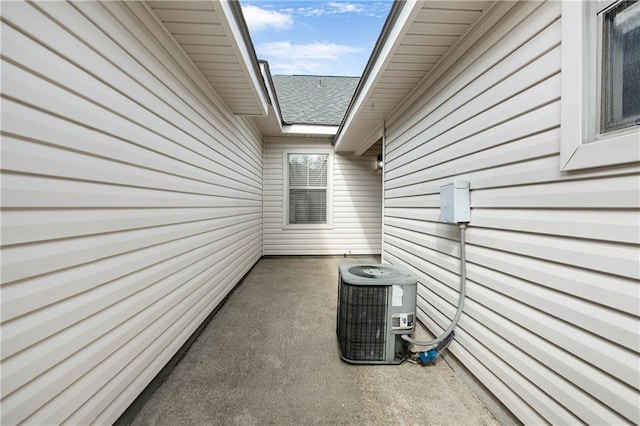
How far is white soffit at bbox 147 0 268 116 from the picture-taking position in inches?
64.5

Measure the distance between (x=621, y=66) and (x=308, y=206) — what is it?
5.22 m

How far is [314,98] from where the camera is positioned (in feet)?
21.9

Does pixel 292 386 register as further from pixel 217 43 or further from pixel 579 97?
pixel 217 43

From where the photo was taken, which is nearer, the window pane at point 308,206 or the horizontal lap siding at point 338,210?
the horizontal lap siding at point 338,210

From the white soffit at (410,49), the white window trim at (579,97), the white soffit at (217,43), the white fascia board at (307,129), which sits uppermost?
the white fascia board at (307,129)

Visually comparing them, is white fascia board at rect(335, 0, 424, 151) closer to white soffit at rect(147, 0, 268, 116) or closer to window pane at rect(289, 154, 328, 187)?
white soffit at rect(147, 0, 268, 116)

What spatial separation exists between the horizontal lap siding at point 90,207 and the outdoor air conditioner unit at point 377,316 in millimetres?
1328

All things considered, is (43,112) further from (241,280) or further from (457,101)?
(241,280)

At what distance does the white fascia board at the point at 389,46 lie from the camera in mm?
1728

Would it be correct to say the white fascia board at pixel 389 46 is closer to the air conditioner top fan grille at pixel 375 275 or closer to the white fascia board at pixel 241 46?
the white fascia board at pixel 241 46

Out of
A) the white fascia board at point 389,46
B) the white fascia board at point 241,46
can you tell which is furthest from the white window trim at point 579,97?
the white fascia board at point 241,46

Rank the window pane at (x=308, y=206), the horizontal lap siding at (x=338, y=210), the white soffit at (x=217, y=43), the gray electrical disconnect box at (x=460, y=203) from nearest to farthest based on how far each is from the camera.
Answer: the white soffit at (x=217, y=43) → the gray electrical disconnect box at (x=460, y=203) → the horizontal lap siding at (x=338, y=210) → the window pane at (x=308, y=206)

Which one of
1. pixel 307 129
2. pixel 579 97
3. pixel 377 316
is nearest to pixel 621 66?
pixel 579 97

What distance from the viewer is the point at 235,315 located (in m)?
2.89
